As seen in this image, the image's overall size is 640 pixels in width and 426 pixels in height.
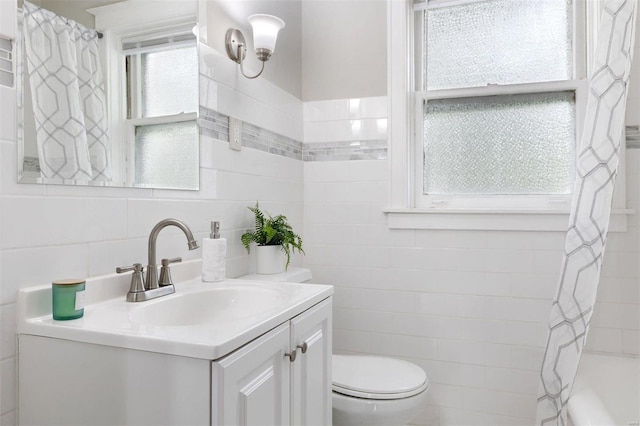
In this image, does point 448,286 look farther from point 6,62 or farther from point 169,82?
point 6,62

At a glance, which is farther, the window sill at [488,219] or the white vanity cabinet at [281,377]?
the window sill at [488,219]

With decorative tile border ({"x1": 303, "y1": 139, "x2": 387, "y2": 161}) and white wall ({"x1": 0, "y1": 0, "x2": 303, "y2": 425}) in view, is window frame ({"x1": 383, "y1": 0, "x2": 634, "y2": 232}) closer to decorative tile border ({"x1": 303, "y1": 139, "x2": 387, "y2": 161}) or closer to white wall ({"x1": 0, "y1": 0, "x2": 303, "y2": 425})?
decorative tile border ({"x1": 303, "y1": 139, "x2": 387, "y2": 161})

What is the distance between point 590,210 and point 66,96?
5.78 ft

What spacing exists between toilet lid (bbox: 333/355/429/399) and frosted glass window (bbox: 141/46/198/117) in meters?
1.19

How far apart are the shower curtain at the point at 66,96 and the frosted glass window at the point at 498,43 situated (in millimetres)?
1685

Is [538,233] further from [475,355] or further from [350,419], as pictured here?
[350,419]

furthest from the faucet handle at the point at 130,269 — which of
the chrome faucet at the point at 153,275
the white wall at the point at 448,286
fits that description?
the white wall at the point at 448,286

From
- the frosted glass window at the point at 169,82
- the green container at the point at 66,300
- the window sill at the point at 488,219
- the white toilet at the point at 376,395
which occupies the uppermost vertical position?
the frosted glass window at the point at 169,82

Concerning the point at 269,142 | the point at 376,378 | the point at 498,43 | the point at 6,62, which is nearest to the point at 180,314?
the point at 6,62

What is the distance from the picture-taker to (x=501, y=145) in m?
2.18

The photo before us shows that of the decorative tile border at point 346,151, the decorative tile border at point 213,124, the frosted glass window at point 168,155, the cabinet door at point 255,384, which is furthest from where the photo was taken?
the decorative tile border at point 346,151

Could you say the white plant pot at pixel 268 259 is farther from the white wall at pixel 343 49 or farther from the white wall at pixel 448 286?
the white wall at pixel 343 49

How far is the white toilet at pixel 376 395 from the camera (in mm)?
1636

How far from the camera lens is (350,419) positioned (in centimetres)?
167
